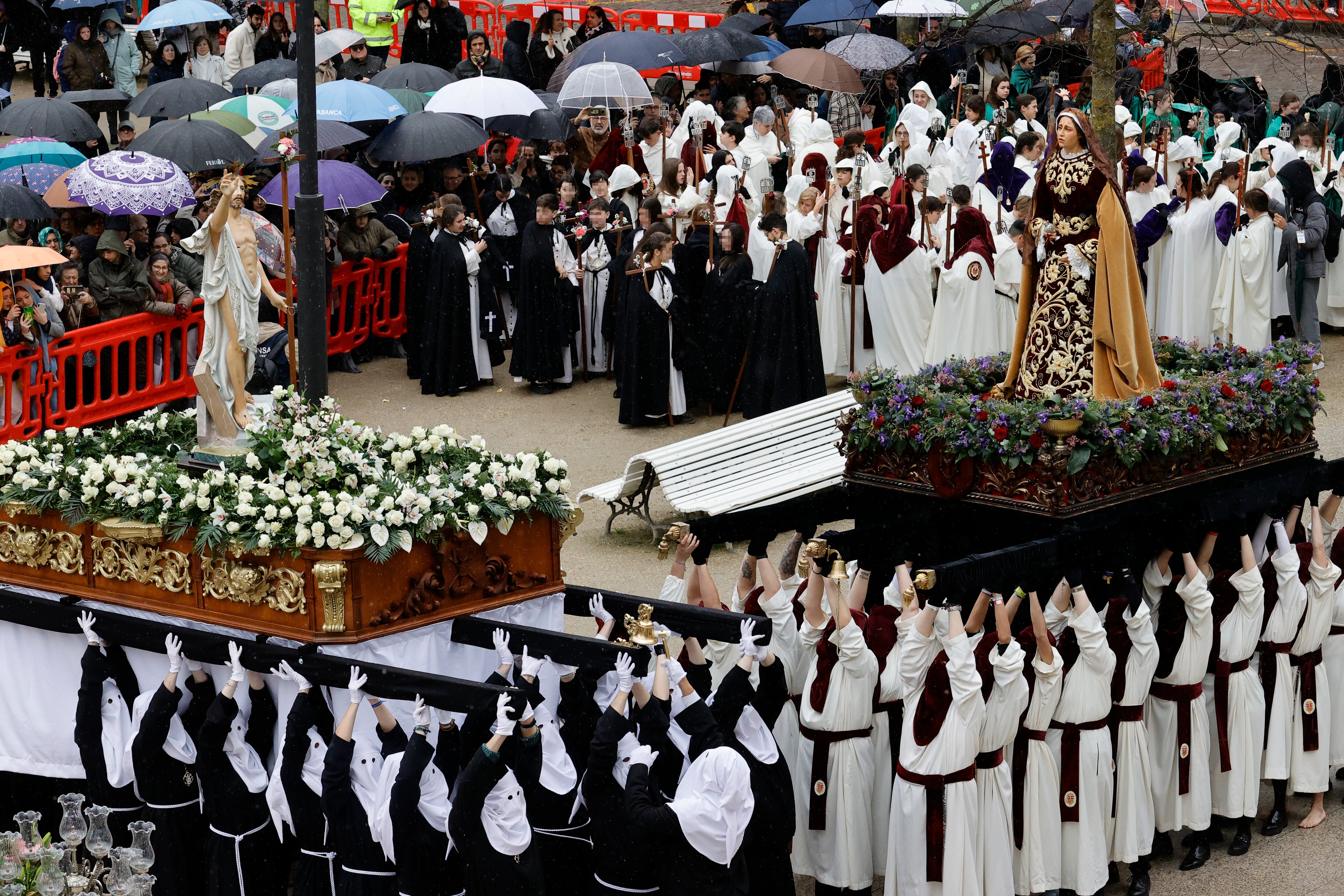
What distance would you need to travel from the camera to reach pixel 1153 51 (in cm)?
2211

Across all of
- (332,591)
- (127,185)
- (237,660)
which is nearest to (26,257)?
(127,185)

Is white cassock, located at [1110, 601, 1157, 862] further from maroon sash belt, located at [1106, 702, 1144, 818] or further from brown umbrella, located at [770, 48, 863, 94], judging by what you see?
brown umbrella, located at [770, 48, 863, 94]

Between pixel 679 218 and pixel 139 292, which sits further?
pixel 679 218

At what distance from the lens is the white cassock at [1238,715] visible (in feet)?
28.3

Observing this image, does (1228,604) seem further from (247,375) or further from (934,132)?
(934,132)

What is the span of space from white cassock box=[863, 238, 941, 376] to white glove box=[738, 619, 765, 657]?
806 cm

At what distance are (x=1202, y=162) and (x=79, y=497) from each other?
13.5 meters

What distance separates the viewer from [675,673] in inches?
288

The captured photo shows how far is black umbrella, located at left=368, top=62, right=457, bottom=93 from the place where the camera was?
19688 mm

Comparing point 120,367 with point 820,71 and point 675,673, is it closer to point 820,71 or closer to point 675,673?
point 675,673

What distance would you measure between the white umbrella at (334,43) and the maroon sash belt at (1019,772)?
15062mm

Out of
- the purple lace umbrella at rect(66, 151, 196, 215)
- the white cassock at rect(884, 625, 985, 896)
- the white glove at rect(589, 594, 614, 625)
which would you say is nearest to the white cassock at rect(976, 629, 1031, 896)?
the white cassock at rect(884, 625, 985, 896)

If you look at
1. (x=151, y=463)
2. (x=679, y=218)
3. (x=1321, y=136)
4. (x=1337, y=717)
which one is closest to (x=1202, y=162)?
(x=1321, y=136)

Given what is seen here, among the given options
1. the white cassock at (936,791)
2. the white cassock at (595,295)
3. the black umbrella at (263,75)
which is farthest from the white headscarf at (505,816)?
the black umbrella at (263,75)
